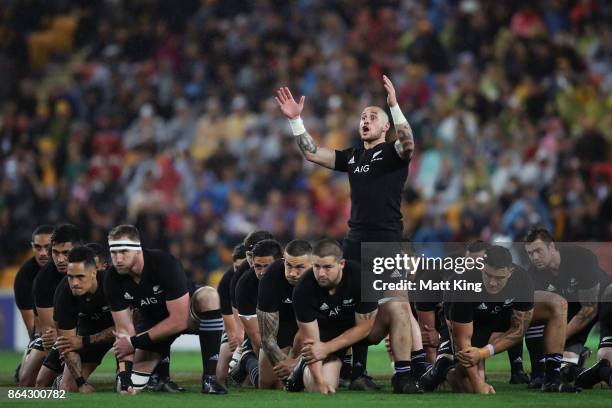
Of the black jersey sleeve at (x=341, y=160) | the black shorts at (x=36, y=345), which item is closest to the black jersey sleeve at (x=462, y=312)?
the black jersey sleeve at (x=341, y=160)

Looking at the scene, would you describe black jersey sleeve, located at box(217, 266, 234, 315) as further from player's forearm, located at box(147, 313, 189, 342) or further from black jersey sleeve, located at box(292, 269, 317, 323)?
black jersey sleeve, located at box(292, 269, 317, 323)

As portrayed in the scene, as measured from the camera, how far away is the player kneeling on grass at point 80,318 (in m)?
9.80

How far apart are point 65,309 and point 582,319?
4246 millimetres

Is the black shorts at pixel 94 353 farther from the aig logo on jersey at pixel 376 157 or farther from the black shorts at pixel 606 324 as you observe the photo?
the black shorts at pixel 606 324

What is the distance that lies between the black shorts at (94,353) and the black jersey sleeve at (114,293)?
0.61m

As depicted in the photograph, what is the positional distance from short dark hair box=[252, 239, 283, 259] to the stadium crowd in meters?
6.19

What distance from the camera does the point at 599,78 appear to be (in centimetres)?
1827

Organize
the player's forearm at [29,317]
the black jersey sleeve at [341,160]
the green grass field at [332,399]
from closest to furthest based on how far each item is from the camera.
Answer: the green grass field at [332,399] → the black jersey sleeve at [341,160] → the player's forearm at [29,317]

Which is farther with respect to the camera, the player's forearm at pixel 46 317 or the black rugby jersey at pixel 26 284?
the black rugby jersey at pixel 26 284

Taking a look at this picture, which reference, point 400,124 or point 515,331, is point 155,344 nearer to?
point 400,124

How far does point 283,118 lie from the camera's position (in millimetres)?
19359

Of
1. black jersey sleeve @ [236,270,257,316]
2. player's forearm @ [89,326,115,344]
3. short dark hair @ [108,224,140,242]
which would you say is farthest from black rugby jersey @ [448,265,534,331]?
player's forearm @ [89,326,115,344]

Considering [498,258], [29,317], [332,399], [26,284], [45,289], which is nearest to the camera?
[332,399]

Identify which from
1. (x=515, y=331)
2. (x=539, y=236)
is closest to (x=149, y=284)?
(x=515, y=331)
